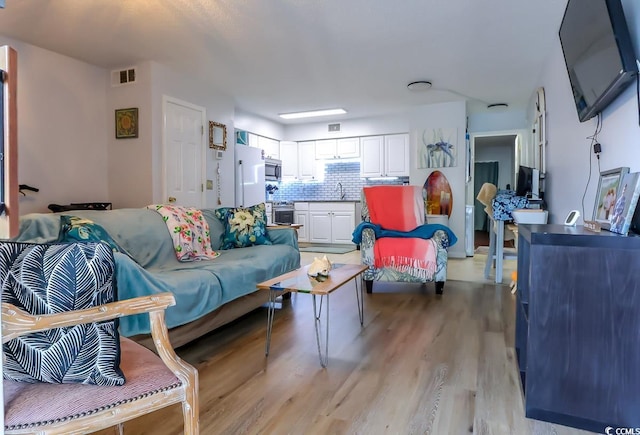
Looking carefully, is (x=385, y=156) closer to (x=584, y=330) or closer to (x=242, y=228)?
(x=242, y=228)

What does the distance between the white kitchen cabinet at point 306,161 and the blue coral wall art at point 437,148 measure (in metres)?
2.31

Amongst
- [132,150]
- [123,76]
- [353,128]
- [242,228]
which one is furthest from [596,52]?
[353,128]

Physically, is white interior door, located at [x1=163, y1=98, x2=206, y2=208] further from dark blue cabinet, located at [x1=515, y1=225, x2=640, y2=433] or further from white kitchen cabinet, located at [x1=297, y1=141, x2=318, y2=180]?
dark blue cabinet, located at [x1=515, y1=225, x2=640, y2=433]

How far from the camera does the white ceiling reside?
2945 millimetres

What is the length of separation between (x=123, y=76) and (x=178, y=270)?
9.54 feet

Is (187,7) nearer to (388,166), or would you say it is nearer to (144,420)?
(144,420)

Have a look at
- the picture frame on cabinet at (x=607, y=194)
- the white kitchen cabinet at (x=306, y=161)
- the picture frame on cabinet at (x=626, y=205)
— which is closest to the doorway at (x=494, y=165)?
the white kitchen cabinet at (x=306, y=161)

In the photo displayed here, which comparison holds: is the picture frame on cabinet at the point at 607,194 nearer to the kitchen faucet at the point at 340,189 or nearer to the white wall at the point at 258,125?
the white wall at the point at 258,125

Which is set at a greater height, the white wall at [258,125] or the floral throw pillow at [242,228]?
the white wall at [258,125]

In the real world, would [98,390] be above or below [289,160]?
below

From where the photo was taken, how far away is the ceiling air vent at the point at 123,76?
4199 millimetres

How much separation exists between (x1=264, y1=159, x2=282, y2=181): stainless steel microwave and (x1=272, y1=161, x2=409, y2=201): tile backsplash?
67 centimetres

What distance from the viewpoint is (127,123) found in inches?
166

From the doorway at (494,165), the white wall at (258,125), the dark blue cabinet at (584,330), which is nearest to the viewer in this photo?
the dark blue cabinet at (584,330)
